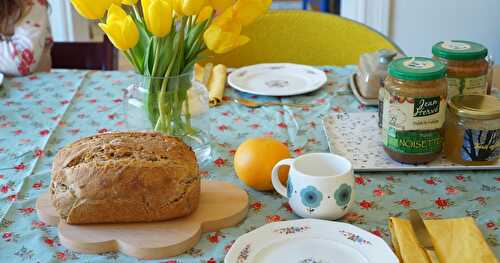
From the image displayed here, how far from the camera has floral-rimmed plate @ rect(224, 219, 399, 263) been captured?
34.5 inches

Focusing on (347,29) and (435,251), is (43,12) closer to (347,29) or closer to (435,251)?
(347,29)

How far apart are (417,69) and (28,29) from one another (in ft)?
4.02

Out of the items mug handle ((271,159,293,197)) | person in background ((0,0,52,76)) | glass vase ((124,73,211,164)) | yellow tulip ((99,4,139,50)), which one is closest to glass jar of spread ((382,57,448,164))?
mug handle ((271,159,293,197))

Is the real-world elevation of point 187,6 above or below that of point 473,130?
above

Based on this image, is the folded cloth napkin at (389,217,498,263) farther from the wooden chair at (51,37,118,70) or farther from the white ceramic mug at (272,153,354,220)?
the wooden chair at (51,37,118,70)

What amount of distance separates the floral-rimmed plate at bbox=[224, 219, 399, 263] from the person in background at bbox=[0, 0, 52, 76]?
3.60 ft

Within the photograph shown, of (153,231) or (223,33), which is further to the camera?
(223,33)

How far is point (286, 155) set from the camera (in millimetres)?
1077

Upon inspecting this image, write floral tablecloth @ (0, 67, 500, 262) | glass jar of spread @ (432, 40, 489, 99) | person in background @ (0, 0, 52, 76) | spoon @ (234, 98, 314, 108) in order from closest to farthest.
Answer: floral tablecloth @ (0, 67, 500, 262) → glass jar of spread @ (432, 40, 489, 99) → spoon @ (234, 98, 314, 108) → person in background @ (0, 0, 52, 76)

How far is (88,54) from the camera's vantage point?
186 cm

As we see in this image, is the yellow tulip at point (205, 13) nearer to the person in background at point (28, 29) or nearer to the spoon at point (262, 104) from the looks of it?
the spoon at point (262, 104)

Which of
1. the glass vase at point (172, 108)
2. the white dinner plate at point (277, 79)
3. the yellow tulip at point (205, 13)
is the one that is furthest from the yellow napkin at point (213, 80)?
the yellow tulip at point (205, 13)

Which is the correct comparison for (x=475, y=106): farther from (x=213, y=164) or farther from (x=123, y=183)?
(x=123, y=183)

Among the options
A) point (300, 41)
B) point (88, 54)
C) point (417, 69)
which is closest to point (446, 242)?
point (417, 69)
